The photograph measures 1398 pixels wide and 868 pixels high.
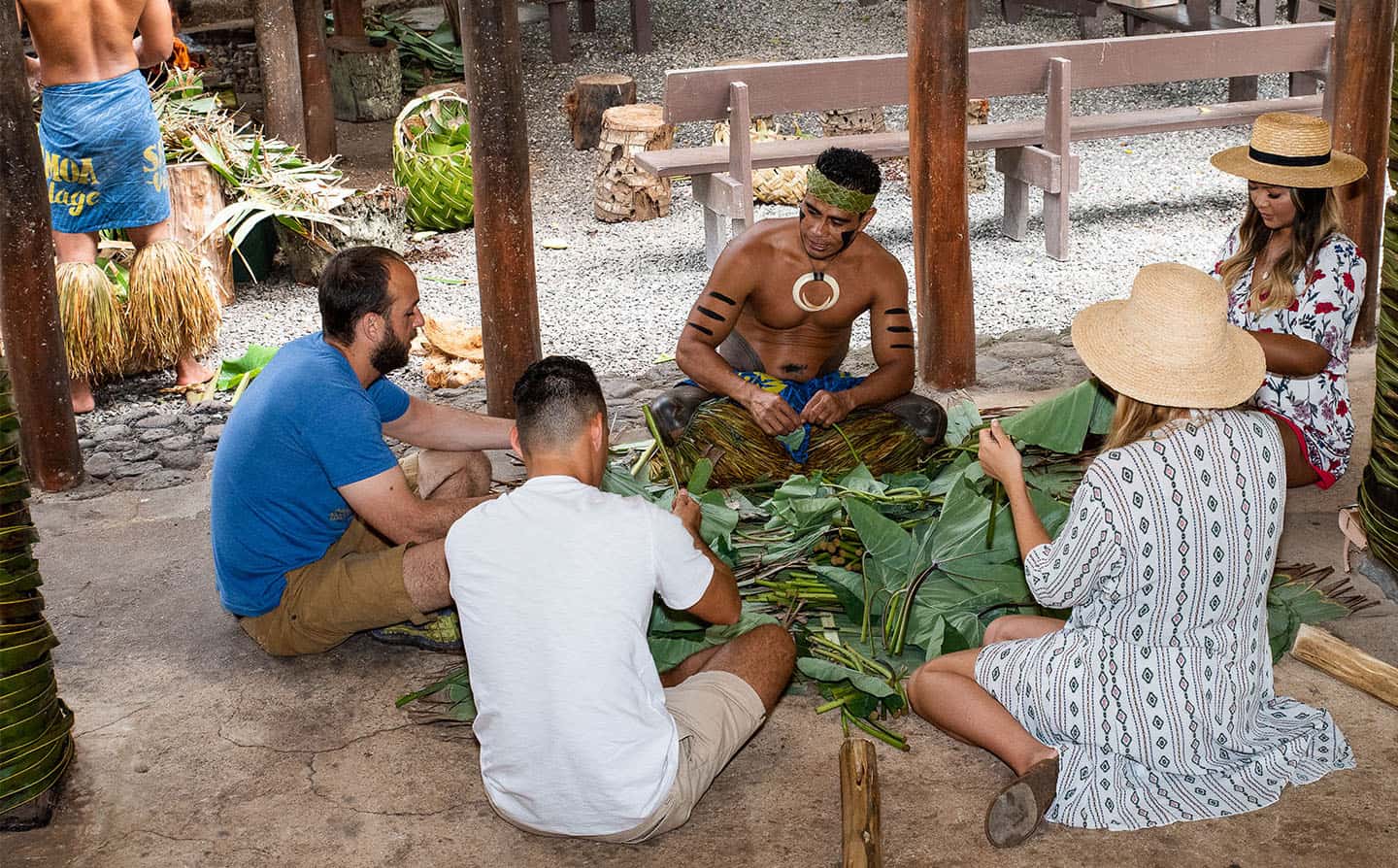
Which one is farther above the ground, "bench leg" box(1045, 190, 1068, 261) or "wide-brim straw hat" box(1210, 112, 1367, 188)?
"wide-brim straw hat" box(1210, 112, 1367, 188)

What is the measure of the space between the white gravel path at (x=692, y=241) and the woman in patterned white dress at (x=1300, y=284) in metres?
2.30

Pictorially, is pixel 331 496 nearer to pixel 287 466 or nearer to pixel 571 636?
pixel 287 466

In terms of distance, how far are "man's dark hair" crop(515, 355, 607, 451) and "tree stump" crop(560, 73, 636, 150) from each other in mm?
7085

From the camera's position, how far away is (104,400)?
20.7ft

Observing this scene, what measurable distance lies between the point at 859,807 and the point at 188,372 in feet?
14.1

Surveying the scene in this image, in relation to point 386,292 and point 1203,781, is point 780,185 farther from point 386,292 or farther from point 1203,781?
point 1203,781

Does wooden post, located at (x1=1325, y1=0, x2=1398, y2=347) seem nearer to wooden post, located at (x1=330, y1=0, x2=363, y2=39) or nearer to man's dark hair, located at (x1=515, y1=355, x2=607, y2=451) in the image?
man's dark hair, located at (x1=515, y1=355, x2=607, y2=451)

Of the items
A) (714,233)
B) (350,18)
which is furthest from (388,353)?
(350,18)

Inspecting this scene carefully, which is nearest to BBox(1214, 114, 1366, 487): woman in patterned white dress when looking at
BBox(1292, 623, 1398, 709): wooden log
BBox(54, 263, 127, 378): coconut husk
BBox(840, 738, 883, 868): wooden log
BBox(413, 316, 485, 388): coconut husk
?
BBox(1292, 623, 1398, 709): wooden log

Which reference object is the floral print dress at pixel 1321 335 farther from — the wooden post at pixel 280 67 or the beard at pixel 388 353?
the wooden post at pixel 280 67

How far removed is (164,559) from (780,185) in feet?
16.9

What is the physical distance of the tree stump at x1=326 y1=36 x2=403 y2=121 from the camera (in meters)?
10.8

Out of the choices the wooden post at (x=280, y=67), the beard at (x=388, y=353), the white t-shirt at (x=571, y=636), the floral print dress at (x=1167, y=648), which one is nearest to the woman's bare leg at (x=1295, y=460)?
the floral print dress at (x=1167, y=648)

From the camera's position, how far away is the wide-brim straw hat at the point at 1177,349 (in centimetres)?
289
